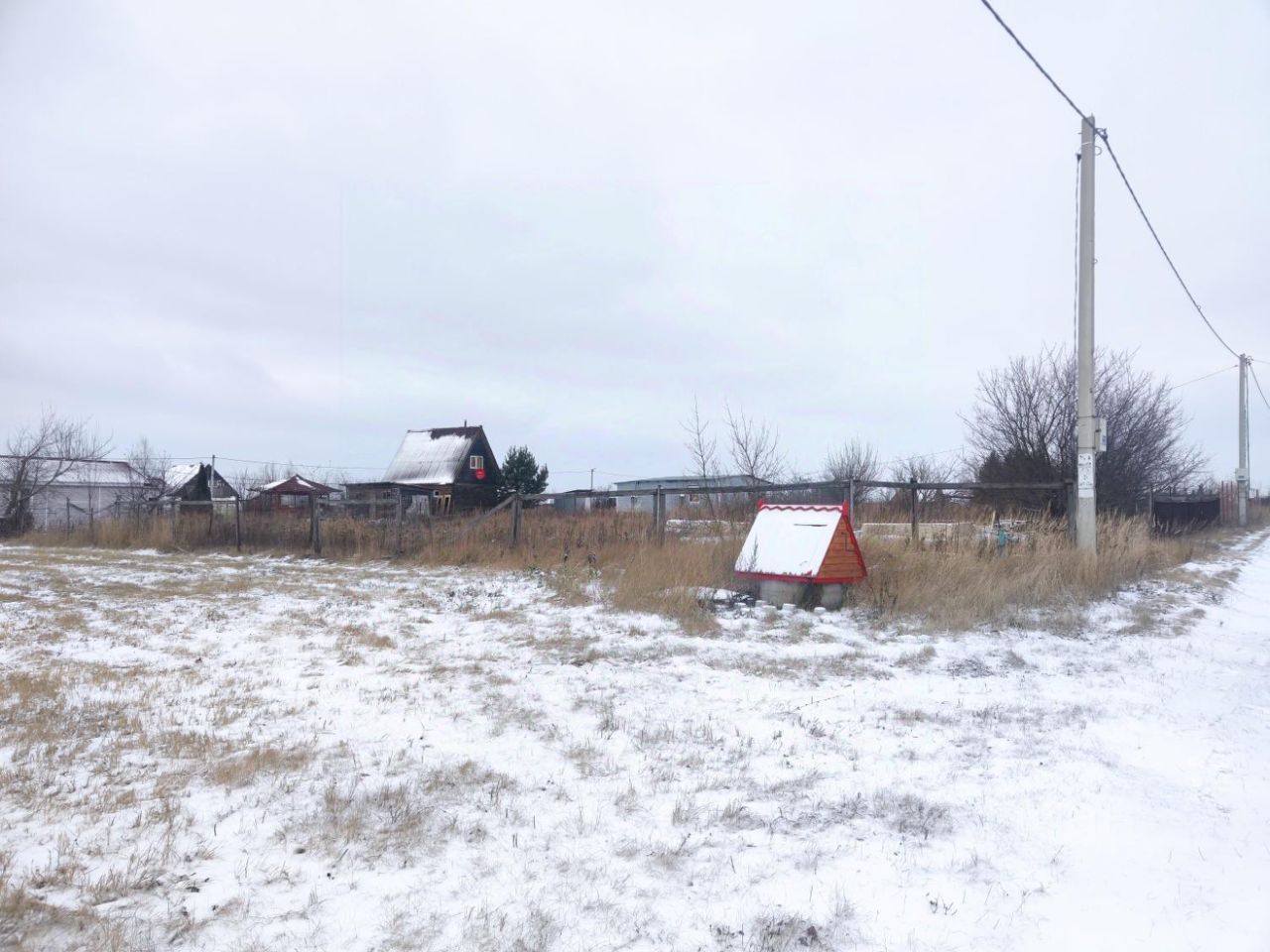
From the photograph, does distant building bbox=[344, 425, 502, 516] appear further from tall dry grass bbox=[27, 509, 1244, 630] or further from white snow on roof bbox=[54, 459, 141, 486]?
tall dry grass bbox=[27, 509, 1244, 630]

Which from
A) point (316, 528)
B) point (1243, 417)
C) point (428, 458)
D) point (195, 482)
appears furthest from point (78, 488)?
point (1243, 417)

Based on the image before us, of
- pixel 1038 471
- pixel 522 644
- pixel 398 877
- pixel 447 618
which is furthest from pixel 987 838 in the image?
pixel 1038 471

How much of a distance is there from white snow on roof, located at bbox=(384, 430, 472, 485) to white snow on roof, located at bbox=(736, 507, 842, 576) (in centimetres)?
3568

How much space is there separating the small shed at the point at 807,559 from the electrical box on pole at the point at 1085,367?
10.5 feet

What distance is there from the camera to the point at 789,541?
9047 mm

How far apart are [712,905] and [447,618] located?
251 inches

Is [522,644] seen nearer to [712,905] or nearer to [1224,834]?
[712,905]

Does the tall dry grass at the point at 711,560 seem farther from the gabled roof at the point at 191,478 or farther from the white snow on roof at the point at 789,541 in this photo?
the gabled roof at the point at 191,478

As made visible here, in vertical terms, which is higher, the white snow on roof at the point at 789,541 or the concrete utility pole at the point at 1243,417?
the concrete utility pole at the point at 1243,417

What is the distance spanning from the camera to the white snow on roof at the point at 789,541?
28.7 feet

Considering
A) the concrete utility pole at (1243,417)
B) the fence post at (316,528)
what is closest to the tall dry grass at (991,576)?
the fence post at (316,528)

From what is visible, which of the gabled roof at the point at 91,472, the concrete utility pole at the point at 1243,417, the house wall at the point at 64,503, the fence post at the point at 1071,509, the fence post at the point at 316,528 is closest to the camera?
the fence post at the point at 1071,509

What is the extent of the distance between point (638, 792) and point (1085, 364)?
899 cm

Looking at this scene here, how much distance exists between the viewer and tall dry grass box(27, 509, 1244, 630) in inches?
337
